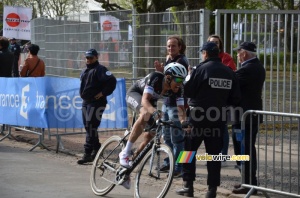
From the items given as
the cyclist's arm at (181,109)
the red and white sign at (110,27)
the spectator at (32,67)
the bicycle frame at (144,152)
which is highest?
the red and white sign at (110,27)

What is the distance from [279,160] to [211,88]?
1.23 metres

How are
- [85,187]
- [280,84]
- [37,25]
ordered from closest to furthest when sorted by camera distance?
[85,187]
[280,84]
[37,25]

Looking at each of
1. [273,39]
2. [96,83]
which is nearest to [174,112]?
[96,83]

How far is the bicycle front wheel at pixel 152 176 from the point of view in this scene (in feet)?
27.5

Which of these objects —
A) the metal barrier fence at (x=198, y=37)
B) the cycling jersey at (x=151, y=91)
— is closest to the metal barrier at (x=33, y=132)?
the metal barrier fence at (x=198, y=37)

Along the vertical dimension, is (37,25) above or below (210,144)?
above

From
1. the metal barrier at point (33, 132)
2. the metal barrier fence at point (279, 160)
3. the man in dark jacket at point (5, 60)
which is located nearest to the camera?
the metal barrier fence at point (279, 160)

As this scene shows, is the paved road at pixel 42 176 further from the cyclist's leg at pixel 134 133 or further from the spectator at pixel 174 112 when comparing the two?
the spectator at pixel 174 112

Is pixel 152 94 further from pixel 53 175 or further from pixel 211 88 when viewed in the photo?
pixel 53 175

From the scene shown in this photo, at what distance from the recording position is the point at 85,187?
9.96 meters

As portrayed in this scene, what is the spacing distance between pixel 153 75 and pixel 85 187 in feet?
6.97

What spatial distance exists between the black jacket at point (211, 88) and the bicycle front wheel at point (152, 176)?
0.70m

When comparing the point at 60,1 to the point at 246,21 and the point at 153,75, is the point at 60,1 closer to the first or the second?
the point at 246,21

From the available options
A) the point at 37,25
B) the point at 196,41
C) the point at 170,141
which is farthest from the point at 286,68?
the point at 37,25
